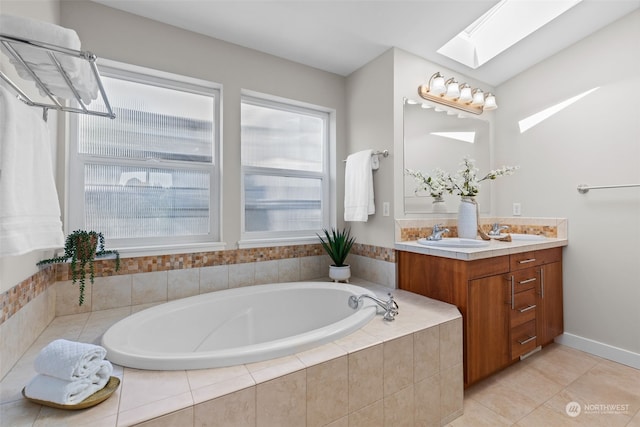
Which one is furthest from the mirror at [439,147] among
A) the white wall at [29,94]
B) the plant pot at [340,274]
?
the white wall at [29,94]

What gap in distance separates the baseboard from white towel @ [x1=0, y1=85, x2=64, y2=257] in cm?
337

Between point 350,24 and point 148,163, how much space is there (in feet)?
5.48

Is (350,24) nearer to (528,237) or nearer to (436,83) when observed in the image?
(436,83)

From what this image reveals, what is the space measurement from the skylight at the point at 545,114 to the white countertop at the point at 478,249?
103cm

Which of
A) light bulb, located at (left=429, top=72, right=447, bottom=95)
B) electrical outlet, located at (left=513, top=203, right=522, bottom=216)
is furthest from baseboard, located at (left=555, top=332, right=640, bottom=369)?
light bulb, located at (left=429, top=72, right=447, bottom=95)

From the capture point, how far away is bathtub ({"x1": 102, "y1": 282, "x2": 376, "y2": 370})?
43.5 inches

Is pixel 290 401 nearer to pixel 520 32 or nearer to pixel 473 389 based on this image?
pixel 473 389

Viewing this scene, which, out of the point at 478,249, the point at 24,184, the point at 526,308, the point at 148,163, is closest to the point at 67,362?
the point at 24,184

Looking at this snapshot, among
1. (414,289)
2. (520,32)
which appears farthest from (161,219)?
(520,32)

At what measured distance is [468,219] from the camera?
7.29 feet

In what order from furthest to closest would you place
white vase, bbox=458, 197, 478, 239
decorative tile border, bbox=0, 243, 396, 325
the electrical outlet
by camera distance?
the electrical outlet, white vase, bbox=458, 197, 478, 239, decorative tile border, bbox=0, 243, 396, 325

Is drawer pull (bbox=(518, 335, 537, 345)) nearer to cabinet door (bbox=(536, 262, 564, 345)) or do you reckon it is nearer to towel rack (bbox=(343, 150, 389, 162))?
cabinet door (bbox=(536, 262, 564, 345))

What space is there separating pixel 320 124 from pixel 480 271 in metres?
1.80

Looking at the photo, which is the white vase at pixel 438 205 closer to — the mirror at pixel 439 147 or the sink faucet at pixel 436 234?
the mirror at pixel 439 147
